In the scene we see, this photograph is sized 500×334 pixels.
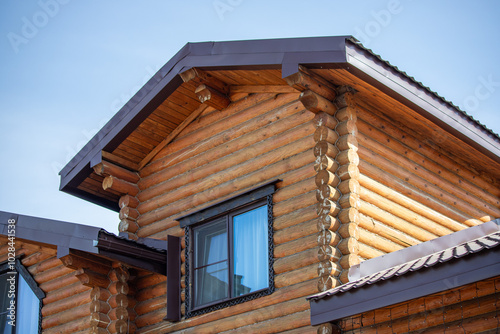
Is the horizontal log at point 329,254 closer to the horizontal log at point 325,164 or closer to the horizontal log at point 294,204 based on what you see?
the horizontal log at point 294,204

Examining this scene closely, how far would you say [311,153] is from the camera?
1066cm

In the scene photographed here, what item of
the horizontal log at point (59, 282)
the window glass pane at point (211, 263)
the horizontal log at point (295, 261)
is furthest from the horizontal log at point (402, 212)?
the horizontal log at point (59, 282)

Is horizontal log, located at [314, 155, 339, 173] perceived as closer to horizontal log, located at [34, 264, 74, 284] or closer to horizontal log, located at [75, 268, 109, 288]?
horizontal log, located at [75, 268, 109, 288]

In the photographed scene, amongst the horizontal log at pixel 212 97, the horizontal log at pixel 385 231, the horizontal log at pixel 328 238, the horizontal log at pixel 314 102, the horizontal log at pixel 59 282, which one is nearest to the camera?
the horizontal log at pixel 328 238

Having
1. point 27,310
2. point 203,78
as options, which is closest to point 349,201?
point 203,78

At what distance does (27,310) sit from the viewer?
14055 mm

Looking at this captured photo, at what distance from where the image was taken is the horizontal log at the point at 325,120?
10547 mm

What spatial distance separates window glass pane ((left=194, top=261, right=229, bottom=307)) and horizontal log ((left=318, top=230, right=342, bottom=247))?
2081mm

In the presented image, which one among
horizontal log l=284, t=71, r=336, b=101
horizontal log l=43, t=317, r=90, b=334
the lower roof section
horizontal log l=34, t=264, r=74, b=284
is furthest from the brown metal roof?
horizontal log l=34, t=264, r=74, b=284

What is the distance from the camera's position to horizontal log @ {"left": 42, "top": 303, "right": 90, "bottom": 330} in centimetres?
1303

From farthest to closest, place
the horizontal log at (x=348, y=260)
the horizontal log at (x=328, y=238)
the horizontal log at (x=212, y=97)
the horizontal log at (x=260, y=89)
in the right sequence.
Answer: the horizontal log at (x=212, y=97) < the horizontal log at (x=260, y=89) < the horizontal log at (x=328, y=238) < the horizontal log at (x=348, y=260)

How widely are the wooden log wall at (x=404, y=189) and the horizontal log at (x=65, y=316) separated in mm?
5670

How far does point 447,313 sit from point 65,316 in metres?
7.83

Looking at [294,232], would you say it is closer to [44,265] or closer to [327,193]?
[327,193]
